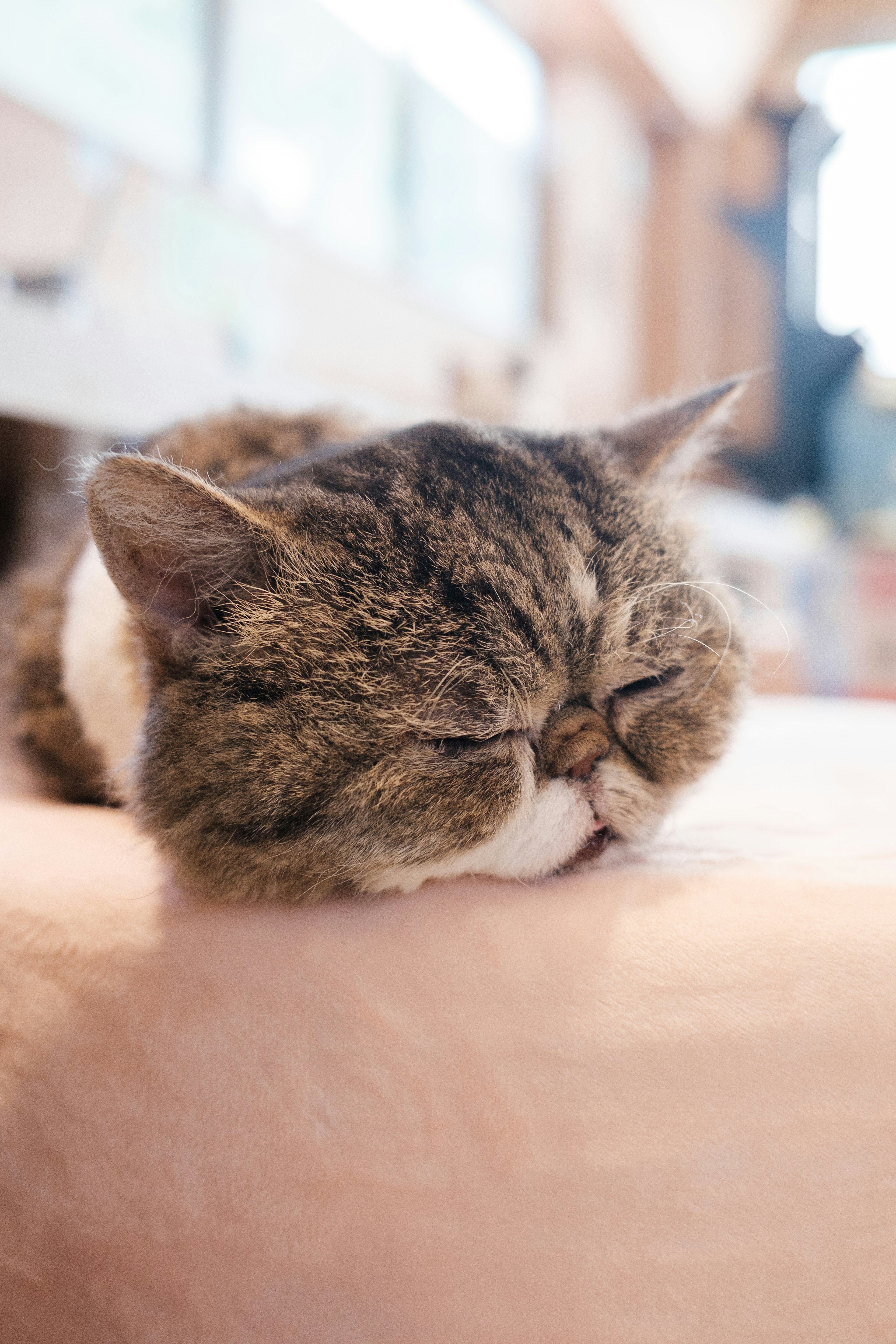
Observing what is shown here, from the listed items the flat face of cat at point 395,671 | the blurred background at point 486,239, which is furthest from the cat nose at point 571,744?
the blurred background at point 486,239

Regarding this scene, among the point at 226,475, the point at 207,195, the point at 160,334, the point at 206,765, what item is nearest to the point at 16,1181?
the point at 206,765

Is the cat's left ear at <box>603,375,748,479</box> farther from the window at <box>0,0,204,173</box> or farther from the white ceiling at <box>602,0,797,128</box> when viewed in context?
the white ceiling at <box>602,0,797,128</box>

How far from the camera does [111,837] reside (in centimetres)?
87

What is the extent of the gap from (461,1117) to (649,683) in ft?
Answer: 1.49

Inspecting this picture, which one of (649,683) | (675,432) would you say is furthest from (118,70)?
(649,683)

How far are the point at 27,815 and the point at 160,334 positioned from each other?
70.6 inches

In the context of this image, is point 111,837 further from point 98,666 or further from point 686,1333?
point 686,1333

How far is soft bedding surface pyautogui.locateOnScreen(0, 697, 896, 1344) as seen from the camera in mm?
532

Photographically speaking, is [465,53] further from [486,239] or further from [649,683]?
[649,683]

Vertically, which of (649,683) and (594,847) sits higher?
(649,683)

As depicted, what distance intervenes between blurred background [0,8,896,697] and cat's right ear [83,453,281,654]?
5.6 inches

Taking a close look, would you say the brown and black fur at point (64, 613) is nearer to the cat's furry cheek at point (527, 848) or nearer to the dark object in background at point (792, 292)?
the cat's furry cheek at point (527, 848)

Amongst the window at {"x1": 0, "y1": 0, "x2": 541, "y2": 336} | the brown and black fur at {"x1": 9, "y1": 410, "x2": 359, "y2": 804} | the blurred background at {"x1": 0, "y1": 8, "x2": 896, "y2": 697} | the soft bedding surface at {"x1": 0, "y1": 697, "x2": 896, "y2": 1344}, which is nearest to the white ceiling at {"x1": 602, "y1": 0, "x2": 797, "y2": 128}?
the blurred background at {"x1": 0, "y1": 8, "x2": 896, "y2": 697}

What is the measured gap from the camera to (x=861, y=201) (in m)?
6.46
